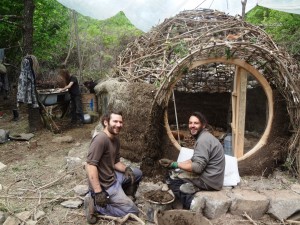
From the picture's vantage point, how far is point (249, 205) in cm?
459

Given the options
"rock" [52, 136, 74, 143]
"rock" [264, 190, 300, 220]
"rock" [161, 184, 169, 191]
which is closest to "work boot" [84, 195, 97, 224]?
"rock" [161, 184, 169, 191]

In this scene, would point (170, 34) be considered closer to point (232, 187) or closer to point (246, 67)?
point (246, 67)

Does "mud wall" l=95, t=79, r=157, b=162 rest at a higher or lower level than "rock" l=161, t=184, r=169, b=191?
higher

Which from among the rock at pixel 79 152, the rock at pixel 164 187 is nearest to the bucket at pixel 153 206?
the rock at pixel 164 187

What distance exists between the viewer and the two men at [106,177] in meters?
4.04

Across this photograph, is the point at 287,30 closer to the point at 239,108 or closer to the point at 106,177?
the point at 239,108

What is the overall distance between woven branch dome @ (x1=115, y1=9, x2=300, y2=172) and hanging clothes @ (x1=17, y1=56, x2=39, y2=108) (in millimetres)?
2687

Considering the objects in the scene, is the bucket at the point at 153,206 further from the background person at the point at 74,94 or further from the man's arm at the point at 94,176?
the background person at the point at 74,94

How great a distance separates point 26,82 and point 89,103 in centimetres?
223

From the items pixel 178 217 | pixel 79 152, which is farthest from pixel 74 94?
pixel 178 217

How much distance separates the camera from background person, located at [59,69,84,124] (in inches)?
362

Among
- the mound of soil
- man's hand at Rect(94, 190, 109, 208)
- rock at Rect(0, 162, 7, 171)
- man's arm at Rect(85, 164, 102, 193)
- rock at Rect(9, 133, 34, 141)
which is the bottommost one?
rock at Rect(0, 162, 7, 171)

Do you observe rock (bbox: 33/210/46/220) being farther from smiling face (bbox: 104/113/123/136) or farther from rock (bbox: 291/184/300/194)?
rock (bbox: 291/184/300/194)

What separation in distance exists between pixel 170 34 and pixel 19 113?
670 centimetres
